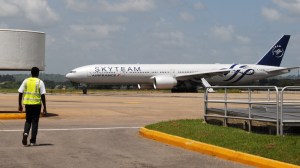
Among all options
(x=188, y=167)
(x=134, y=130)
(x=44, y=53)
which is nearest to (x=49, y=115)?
(x=44, y=53)

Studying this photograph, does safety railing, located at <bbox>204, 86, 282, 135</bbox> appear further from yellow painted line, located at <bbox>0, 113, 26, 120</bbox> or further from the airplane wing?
the airplane wing

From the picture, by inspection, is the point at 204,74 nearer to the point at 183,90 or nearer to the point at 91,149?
the point at 183,90

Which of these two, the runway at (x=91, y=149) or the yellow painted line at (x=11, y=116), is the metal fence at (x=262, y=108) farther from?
the yellow painted line at (x=11, y=116)

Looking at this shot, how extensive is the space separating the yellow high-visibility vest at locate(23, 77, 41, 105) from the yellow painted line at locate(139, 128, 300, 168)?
316 centimetres

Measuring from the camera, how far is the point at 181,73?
57812mm

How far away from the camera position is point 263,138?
1112cm

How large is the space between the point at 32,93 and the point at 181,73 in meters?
46.3

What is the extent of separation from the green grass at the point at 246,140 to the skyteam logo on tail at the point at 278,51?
49406 millimetres

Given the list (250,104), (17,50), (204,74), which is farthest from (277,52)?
(250,104)

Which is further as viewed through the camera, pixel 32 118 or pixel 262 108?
pixel 262 108

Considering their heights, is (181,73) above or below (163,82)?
above

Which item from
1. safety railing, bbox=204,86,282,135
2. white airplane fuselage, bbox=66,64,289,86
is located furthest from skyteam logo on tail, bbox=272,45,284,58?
safety railing, bbox=204,86,282,135

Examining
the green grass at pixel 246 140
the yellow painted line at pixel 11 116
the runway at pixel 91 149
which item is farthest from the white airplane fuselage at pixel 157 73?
the green grass at pixel 246 140

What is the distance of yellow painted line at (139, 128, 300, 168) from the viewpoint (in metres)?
8.91
